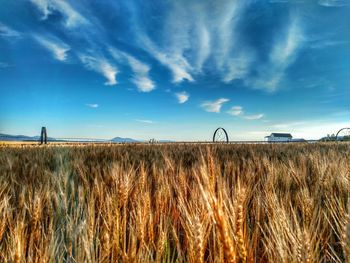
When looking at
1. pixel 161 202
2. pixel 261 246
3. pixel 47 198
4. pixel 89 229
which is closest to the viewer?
pixel 89 229

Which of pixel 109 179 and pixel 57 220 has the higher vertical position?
pixel 109 179

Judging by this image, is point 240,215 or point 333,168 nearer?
point 240,215

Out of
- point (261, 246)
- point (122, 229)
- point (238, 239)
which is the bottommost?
point (261, 246)

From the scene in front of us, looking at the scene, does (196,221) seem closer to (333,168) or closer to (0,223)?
(0,223)

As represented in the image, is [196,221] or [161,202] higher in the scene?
[196,221]

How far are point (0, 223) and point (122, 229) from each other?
571mm

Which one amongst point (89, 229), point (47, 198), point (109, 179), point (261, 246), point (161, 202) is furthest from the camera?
point (109, 179)

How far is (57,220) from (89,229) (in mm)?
640

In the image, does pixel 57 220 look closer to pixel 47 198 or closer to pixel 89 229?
pixel 47 198

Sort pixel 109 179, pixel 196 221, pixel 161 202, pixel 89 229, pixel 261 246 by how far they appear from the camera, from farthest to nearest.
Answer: pixel 109 179
pixel 161 202
pixel 261 246
pixel 89 229
pixel 196 221

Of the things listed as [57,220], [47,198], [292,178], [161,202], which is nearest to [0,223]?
[57,220]

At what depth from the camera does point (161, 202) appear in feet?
4.72

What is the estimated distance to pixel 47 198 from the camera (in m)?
1.60

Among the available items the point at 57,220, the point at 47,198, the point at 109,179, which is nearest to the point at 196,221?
the point at 57,220
